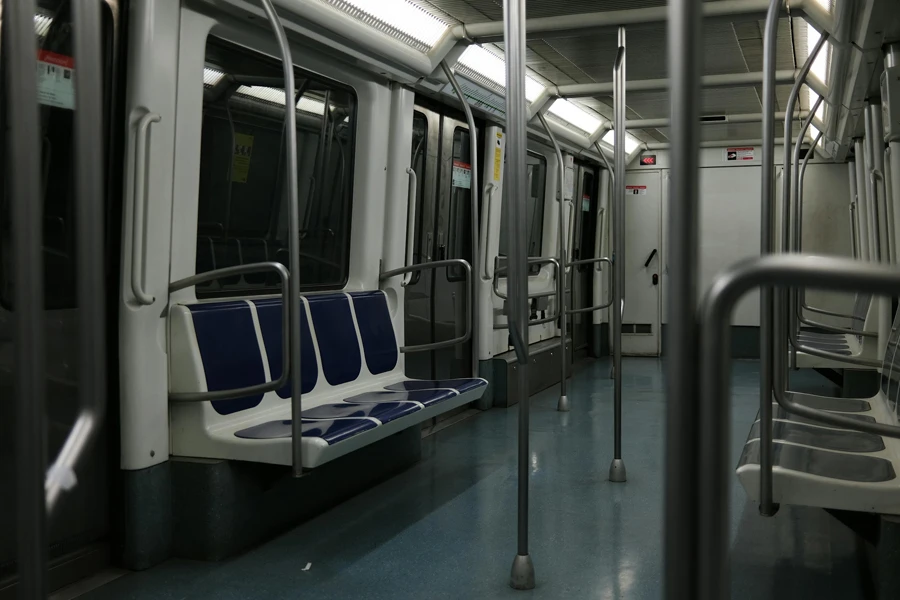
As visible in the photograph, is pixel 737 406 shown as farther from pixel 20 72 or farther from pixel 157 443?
pixel 20 72

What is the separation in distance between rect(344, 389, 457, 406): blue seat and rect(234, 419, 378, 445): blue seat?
57 centimetres

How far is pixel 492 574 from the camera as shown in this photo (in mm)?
3273

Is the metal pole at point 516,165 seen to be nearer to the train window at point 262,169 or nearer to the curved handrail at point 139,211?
the train window at point 262,169

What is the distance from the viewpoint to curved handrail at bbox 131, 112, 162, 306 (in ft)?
10.7

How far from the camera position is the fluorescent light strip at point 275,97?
4059 millimetres

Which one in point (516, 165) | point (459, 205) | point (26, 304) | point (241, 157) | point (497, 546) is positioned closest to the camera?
point (26, 304)

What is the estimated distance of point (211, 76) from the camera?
3834mm

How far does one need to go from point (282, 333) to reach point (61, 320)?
2.70 ft

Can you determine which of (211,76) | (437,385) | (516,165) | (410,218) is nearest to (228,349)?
(211,76)

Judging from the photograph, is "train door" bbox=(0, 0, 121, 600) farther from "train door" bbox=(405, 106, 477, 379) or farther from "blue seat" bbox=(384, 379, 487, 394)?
"train door" bbox=(405, 106, 477, 379)

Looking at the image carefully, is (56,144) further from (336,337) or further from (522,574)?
(522,574)

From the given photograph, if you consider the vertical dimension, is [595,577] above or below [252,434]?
below

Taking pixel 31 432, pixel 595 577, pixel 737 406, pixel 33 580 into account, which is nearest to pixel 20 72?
pixel 31 432

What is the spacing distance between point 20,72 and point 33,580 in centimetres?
64
